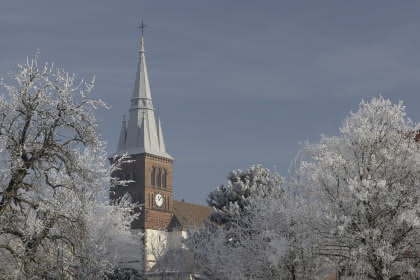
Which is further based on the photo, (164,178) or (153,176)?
(164,178)

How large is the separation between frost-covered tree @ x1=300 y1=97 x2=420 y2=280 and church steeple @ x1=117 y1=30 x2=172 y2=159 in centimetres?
7423

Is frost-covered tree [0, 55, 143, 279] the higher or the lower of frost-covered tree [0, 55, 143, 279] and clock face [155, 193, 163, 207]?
the lower

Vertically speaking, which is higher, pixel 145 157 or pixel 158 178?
pixel 145 157

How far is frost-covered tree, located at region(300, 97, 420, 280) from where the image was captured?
98.9 feet

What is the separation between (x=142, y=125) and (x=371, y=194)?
80304mm

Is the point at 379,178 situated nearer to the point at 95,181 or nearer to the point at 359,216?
the point at 359,216

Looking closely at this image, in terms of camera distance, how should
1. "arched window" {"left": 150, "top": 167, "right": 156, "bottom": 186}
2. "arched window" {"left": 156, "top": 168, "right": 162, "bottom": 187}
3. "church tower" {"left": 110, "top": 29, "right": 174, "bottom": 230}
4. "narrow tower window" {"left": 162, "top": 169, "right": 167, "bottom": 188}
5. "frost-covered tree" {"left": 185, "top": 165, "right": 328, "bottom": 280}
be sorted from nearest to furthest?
"frost-covered tree" {"left": 185, "top": 165, "right": 328, "bottom": 280} → "church tower" {"left": 110, "top": 29, "right": 174, "bottom": 230} → "arched window" {"left": 150, "top": 167, "right": 156, "bottom": 186} → "arched window" {"left": 156, "top": 168, "right": 162, "bottom": 187} → "narrow tower window" {"left": 162, "top": 169, "right": 167, "bottom": 188}

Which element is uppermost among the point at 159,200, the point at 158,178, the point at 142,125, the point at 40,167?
the point at 142,125

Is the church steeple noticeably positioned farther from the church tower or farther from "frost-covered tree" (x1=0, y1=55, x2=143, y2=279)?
"frost-covered tree" (x1=0, y1=55, x2=143, y2=279)

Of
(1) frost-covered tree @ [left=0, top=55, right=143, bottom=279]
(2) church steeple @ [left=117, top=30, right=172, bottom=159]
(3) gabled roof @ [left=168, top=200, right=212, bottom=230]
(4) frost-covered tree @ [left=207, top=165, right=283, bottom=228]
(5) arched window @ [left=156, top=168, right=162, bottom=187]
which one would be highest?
(2) church steeple @ [left=117, top=30, right=172, bottom=159]

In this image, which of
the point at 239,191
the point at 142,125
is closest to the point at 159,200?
the point at 142,125

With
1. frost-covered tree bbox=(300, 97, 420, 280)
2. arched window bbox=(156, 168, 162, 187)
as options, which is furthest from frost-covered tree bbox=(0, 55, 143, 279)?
arched window bbox=(156, 168, 162, 187)

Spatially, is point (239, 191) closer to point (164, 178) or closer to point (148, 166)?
point (148, 166)

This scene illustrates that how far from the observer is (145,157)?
349ft
